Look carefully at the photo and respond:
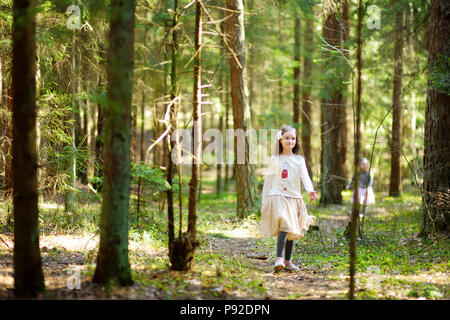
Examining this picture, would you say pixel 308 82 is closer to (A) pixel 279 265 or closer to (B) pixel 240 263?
(B) pixel 240 263

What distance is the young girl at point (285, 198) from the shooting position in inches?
250

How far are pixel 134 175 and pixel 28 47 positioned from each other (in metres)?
3.90

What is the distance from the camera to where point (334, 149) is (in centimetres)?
1470

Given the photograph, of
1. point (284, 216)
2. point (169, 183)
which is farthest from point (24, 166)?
point (284, 216)

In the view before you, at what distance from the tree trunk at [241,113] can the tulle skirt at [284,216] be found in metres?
4.29

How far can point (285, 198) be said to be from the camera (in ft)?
21.2

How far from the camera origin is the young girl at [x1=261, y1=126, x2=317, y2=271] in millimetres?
6340

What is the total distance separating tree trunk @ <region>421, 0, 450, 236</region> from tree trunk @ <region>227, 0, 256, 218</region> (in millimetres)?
4313

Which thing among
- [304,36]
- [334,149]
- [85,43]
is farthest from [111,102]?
[304,36]

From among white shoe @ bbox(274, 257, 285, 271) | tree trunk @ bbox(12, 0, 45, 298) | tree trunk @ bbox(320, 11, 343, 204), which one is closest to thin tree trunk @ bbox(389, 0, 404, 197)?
tree trunk @ bbox(320, 11, 343, 204)

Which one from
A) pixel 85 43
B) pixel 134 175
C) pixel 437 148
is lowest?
pixel 134 175

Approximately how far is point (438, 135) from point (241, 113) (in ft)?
15.4

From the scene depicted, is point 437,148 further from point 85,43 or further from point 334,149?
point 85,43

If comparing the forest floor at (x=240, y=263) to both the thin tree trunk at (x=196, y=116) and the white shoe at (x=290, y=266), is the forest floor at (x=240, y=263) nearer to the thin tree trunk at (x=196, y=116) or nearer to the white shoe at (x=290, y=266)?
the white shoe at (x=290, y=266)
